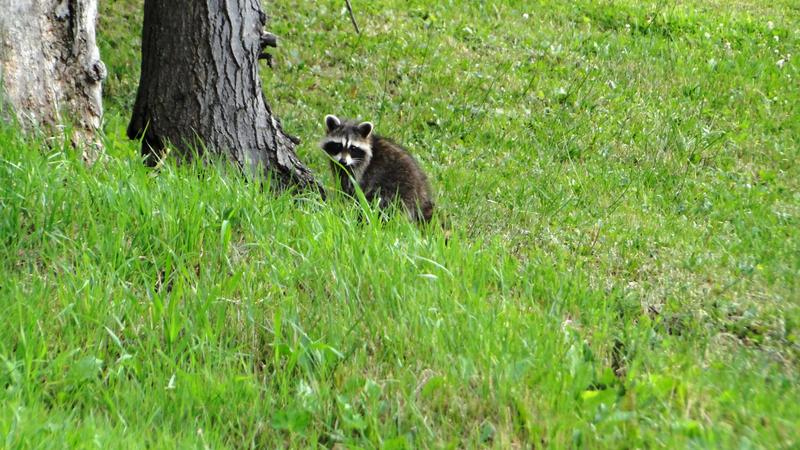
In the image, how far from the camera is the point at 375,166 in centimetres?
804

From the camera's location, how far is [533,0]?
13.3 metres

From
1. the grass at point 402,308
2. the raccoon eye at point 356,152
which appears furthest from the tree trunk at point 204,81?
the raccoon eye at point 356,152

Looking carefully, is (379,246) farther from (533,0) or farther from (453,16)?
(533,0)

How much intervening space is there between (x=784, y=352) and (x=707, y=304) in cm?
77

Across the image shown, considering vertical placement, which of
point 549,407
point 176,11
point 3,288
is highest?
point 176,11

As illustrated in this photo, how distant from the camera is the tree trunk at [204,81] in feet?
21.9

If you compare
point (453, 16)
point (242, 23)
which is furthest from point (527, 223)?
point (453, 16)

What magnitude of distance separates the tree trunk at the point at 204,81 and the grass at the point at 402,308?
0.35 meters

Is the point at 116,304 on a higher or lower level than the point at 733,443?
lower

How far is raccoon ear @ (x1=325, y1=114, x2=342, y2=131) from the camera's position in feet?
26.5

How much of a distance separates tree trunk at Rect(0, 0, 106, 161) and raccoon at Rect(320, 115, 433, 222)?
2.07m

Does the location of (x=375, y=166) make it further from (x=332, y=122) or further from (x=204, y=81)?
(x=204, y=81)

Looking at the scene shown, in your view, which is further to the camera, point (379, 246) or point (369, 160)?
point (369, 160)

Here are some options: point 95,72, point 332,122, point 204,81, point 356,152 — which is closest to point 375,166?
point 356,152
